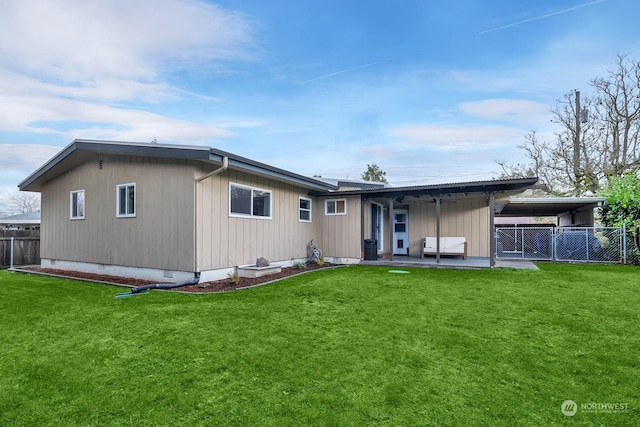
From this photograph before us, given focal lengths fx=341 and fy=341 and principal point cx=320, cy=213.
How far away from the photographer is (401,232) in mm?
13148

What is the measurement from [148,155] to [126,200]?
1.61 m

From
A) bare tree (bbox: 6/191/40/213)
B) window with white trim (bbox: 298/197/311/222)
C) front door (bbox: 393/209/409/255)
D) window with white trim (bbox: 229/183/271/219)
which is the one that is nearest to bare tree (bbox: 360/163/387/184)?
front door (bbox: 393/209/409/255)

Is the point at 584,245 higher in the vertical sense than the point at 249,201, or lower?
lower

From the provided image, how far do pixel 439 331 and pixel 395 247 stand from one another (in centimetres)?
941

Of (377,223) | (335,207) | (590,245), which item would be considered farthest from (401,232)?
(590,245)

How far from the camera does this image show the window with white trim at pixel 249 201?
318 inches

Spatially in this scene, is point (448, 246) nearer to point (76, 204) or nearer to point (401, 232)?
point (401, 232)

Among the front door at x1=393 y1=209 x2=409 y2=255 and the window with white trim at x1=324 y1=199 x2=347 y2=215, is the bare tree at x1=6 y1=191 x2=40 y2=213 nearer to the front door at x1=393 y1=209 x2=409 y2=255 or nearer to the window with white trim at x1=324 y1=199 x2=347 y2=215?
the window with white trim at x1=324 y1=199 x2=347 y2=215

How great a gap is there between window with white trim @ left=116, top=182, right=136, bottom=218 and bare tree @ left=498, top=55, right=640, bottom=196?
22.2m

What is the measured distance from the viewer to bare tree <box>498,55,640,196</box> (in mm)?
18125

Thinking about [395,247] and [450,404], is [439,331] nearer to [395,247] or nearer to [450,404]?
[450,404]

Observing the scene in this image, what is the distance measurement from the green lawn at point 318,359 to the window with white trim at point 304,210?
5166mm

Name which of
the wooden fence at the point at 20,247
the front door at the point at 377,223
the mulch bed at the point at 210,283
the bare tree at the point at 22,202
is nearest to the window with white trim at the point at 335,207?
the front door at the point at 377,223

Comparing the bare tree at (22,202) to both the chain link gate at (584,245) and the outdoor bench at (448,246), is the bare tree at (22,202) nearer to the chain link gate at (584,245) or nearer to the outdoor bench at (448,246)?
the outdoor bench at (448,246)
